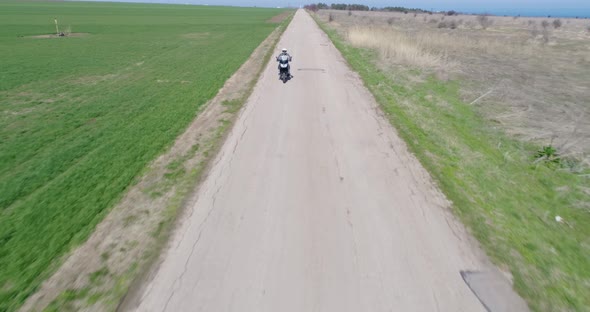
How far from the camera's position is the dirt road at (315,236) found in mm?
4234

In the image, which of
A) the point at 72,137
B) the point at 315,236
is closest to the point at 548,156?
the point at 315,236

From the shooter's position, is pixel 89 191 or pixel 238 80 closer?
pixel 89 191

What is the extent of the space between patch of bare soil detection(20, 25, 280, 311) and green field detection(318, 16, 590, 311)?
18.8 ft

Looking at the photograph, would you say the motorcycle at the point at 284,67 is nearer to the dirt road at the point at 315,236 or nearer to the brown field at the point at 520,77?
the dirt road at the point at 315,236

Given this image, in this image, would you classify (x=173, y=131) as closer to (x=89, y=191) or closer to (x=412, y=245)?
(x=89, y=191)

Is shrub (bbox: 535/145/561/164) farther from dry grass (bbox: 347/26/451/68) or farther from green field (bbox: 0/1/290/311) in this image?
dry grass (bbox: 347/26/451/68)

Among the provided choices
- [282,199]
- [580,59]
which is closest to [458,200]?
[282,199]

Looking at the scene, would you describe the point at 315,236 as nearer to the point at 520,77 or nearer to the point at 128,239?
the point at 128,239

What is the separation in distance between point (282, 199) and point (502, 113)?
35.4 ft

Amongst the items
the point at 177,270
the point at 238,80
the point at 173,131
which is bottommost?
the point at 177,270

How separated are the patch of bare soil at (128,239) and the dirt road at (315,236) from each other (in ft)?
1.16

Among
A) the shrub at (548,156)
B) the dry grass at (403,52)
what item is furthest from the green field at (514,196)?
the dry grass at (403,52)

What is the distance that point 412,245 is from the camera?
5227mm

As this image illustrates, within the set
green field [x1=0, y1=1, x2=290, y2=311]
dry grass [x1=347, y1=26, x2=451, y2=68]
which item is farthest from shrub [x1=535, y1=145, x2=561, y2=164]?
dry grass [x1=347, y1=26, x2=451, y2=68]
